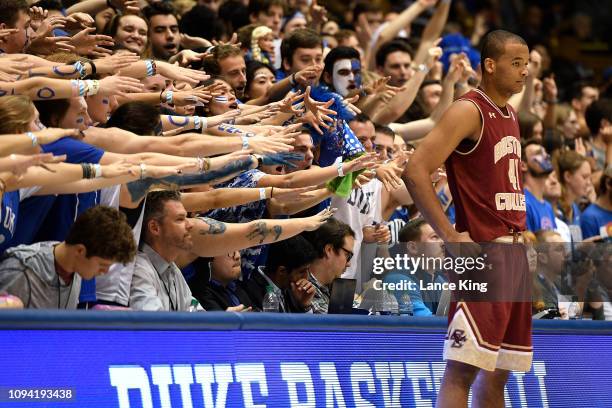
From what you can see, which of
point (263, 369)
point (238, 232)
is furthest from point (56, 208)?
point (263, 369)

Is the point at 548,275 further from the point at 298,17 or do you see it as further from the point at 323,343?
the point at 298,17

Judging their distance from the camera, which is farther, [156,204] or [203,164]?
[156,204]

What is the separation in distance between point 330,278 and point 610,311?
1.90 metres

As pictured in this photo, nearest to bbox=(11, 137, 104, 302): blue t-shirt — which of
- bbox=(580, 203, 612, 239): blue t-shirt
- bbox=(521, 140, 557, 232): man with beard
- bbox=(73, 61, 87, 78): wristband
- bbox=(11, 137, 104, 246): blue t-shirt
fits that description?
bbox=(11, 137, 104, 246): blue t-shirt

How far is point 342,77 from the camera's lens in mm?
9188

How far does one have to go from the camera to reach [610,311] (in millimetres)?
8055

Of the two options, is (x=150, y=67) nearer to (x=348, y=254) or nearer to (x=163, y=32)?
(x=348, y=254)

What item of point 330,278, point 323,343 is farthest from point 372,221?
point 323,343

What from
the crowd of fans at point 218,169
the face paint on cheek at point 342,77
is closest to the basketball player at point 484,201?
the crowd of fans at point 218,169

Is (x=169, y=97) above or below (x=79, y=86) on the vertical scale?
above

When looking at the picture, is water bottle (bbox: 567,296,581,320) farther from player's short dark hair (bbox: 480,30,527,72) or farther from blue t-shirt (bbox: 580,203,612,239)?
blue t-shirt (bbox: 580,203,612,239)

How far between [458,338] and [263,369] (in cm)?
111

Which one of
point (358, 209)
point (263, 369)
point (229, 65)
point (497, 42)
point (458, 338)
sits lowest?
point (263, 369)

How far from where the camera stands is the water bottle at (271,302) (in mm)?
7489
